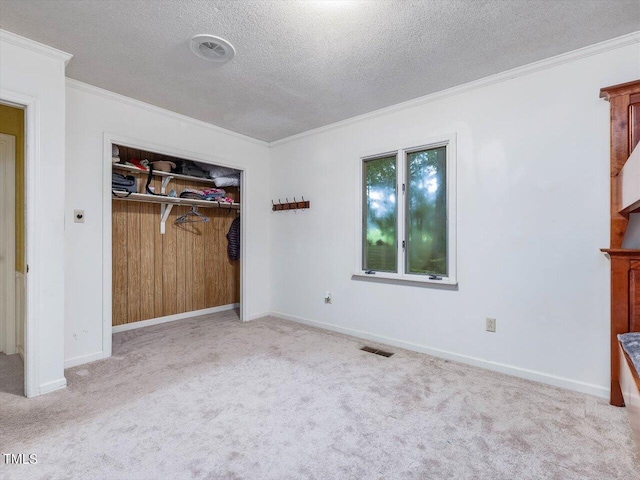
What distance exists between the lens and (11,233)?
2.94 m

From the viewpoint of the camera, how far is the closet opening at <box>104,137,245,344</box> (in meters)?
3.75

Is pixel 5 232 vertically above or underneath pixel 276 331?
above

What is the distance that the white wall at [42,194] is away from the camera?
7.17ft

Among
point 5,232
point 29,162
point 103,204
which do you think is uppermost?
point 29,162

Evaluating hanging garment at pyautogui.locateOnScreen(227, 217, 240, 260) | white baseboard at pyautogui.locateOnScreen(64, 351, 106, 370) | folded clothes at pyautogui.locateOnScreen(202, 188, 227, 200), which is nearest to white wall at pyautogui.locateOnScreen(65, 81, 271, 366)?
white baseboard at pyautogui.locateOnScreen(64, 351, 106, 370)

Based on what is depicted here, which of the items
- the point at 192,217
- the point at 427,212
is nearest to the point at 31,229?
the point at 192,217

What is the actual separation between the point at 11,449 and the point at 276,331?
92.4 inches

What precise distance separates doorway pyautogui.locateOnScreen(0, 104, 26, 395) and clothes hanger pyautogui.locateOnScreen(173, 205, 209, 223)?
5.37 feet

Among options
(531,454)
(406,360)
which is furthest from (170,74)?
(531,454)

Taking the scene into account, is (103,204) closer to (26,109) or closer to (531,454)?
(26,109)

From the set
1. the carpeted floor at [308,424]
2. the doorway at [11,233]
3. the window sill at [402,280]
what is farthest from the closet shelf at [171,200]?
the window sill at [402,280]

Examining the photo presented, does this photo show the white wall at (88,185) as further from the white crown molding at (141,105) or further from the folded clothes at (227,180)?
the folded clothes at (227,180)

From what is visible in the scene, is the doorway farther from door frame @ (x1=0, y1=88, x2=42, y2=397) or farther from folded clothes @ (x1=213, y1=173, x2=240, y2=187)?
folded clothes @ (x1=213, y1=173, x2=240, y2=187)

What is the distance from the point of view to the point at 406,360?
9.31ft
